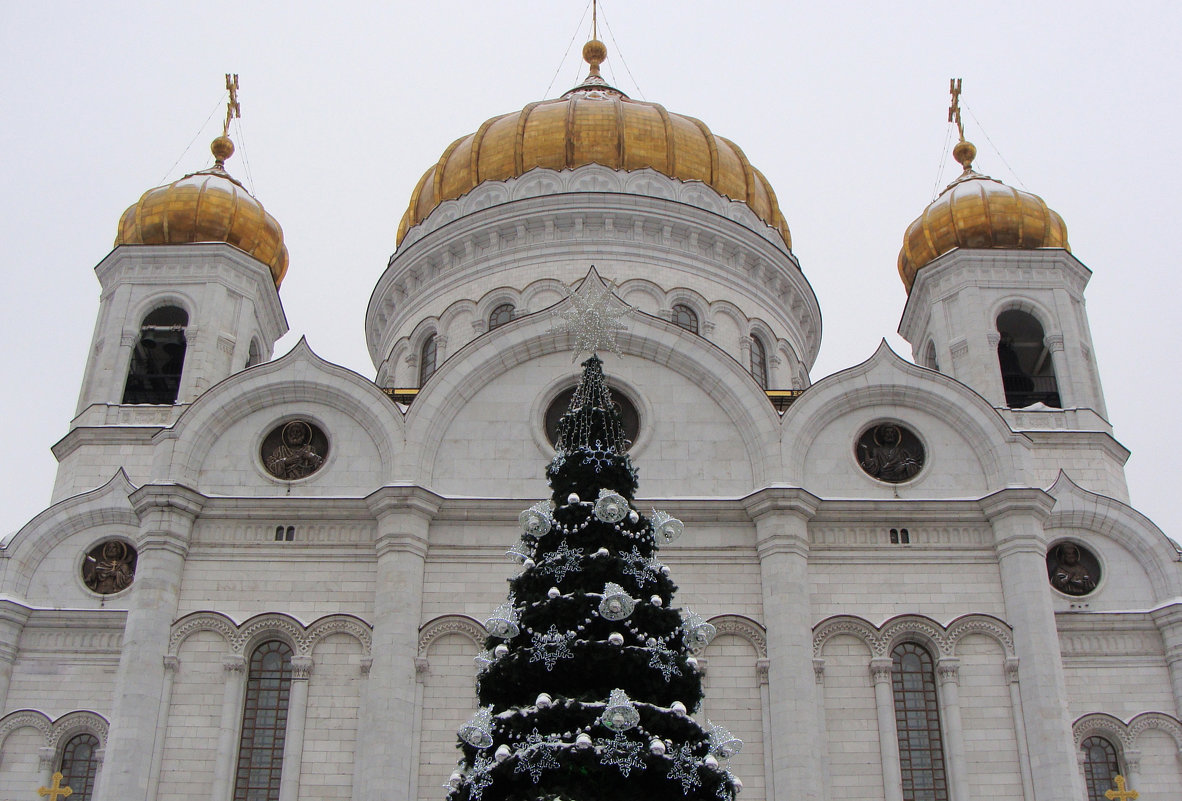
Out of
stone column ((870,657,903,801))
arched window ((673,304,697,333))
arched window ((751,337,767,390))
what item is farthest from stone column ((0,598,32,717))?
arched window ((751,337,767,390))

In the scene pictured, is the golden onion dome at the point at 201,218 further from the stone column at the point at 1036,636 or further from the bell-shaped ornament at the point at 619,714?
the bell-shaped ornament at the point at 619,714

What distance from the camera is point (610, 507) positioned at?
11.8m

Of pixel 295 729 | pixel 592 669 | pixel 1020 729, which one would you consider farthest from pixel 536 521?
pixel 1020 729

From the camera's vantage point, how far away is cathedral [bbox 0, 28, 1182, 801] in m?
16.7

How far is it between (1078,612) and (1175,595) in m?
1.69

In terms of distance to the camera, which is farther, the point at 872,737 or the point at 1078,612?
the point at 1078,612

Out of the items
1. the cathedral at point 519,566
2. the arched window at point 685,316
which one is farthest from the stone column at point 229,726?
the arched window at point 685,316

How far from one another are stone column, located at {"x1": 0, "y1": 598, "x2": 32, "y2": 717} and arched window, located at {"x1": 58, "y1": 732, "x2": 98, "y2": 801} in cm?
134

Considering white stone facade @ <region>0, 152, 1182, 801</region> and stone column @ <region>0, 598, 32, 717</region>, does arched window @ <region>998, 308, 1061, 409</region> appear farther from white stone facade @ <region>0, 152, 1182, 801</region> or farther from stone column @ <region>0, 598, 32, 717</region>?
stone column @ <region>0, 598, 32, 717</region>

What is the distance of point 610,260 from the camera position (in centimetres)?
2503

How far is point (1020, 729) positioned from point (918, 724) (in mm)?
1340

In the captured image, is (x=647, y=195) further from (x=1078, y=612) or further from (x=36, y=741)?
(x=36, y=741)

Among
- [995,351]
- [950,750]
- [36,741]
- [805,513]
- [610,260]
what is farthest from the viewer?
[610,260]

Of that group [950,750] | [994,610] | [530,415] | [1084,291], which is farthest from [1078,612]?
[530,415]
